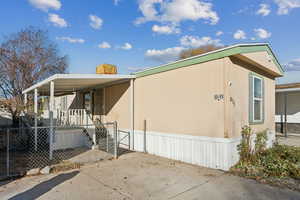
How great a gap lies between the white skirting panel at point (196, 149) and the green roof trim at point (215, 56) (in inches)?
80.6

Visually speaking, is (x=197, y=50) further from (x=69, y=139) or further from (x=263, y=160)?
(x=263, y=160)

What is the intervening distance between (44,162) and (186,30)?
11.6 meters

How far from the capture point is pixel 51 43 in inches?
561

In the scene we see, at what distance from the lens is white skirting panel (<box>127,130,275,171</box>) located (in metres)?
4.67

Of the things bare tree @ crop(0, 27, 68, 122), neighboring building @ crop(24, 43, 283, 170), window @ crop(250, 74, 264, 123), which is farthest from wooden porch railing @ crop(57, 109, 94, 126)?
window @ crop(250, 74, 264, 123)

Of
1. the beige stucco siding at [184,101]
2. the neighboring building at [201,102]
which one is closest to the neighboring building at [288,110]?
the neighboring building at [201,102]

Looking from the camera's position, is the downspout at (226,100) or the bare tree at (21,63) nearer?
the downspout at (226,100)

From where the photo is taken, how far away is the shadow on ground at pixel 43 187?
3.27 m

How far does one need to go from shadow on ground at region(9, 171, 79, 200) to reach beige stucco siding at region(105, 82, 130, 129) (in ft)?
11.3

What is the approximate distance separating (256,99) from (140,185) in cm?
448

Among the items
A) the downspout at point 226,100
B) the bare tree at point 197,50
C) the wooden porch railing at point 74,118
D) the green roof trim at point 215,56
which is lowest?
the wooden porch railing at point 74,118

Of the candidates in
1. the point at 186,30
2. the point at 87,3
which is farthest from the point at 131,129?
the point at 186,30

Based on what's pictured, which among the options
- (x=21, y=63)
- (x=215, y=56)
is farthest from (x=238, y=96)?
(x=21, y=63)

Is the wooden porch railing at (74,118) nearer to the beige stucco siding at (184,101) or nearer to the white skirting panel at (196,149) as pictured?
the beige stucco siding at (184,101)
